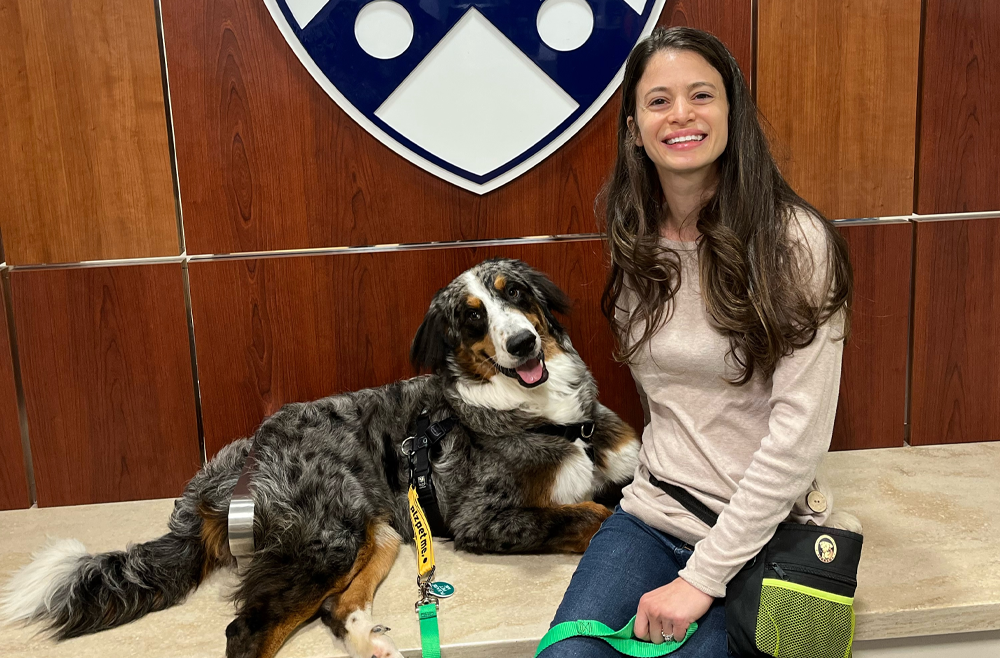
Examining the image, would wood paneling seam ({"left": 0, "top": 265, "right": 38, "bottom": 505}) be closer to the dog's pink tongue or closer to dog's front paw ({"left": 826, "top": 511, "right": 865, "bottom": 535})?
the dog's pink tongue

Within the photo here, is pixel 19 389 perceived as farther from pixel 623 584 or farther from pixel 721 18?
pixel 721 18

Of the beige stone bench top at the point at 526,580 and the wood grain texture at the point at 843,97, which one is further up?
the wood grain texture at the point at 843,97

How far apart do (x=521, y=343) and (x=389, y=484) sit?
65 cm

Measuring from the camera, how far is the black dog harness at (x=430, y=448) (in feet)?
8.29

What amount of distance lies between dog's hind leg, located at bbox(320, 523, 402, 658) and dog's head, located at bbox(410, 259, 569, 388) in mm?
544

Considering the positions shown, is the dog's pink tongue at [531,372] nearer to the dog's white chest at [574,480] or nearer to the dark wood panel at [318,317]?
the dog's white chest at [574,480]

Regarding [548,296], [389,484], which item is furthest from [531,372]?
[389,484]

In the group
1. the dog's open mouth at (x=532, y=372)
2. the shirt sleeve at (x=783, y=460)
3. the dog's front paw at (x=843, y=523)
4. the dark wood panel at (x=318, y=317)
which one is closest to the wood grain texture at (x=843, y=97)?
the dark wood panel at (x=318, y=317)

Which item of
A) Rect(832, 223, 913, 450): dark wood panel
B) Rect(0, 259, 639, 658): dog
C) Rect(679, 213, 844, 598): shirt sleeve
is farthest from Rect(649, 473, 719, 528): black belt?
Rect(832, 223, 913, 450): dark wood panel

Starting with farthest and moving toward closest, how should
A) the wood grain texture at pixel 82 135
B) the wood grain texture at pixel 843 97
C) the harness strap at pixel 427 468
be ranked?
the wood grain texture at pixel 843 97
the wood grain texture at pixel 82 135
the harness strap at pixel 427 468

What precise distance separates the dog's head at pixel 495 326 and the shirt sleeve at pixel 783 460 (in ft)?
2.58

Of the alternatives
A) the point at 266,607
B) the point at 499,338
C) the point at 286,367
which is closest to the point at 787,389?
the point at 499,338

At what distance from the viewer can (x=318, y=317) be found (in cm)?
293

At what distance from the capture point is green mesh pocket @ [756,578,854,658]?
1730 mm
